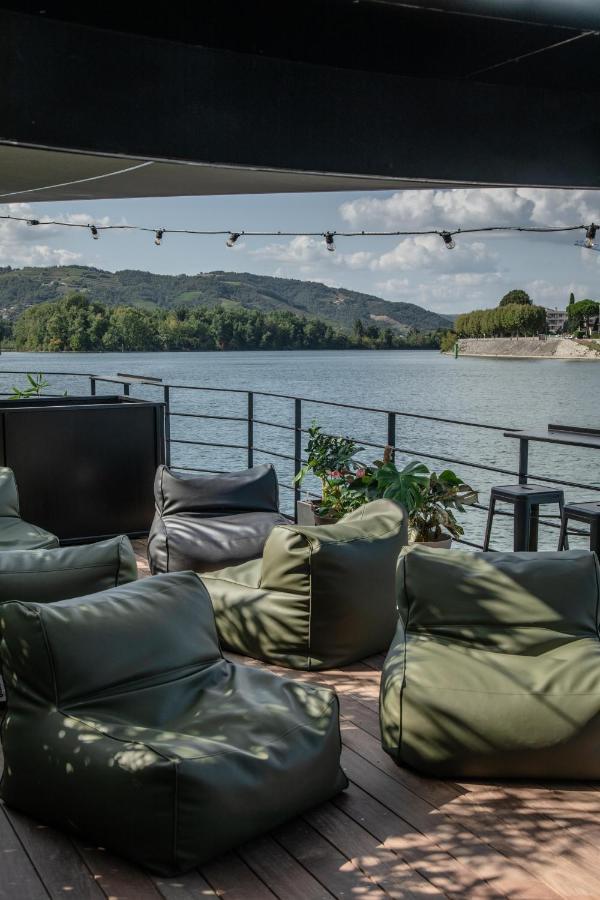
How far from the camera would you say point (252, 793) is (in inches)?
94.6

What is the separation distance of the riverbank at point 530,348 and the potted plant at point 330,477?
860cm

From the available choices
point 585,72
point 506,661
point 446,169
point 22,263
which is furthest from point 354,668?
point 22,263

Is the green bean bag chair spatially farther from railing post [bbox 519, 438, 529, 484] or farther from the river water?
the river water

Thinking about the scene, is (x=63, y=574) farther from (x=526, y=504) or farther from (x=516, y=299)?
(x=516, y=299)

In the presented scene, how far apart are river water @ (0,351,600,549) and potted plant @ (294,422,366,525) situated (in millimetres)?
21000

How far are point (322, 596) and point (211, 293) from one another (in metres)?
19.8

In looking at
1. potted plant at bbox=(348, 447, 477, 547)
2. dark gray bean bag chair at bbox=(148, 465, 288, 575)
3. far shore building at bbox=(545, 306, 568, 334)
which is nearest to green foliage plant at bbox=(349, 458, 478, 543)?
potted plant at bbox=(348, 447, 477, 547)

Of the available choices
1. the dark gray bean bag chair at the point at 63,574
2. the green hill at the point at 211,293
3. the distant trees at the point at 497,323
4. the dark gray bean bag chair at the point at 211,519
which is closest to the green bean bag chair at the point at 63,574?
the dark gray bean bag chair at the point at 63,574

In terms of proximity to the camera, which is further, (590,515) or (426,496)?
(426,496)

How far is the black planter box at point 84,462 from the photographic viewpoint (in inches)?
233

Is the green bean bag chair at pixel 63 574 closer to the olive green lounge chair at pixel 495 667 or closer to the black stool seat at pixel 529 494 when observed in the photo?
the olive green lounge chair at pixel 495 667

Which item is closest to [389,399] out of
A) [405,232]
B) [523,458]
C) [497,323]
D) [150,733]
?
[497,323]

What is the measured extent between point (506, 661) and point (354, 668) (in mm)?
1017

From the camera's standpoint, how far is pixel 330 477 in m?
5.61
